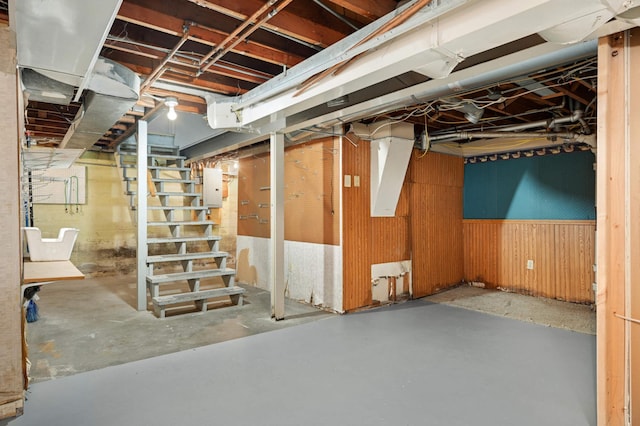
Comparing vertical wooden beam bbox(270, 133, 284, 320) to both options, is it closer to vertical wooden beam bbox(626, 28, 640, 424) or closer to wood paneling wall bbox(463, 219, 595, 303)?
vertical wooden beam bbox(626, 28, 640, 424)

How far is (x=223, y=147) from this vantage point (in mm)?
5227

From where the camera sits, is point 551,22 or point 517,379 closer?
point 551,22

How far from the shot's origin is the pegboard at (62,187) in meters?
6.31

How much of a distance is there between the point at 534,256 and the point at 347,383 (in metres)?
3.98

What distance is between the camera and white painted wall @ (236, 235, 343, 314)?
4.55 m

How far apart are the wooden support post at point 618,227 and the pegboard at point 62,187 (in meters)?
7.39

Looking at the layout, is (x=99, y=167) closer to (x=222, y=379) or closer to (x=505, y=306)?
(x=222, y=379)

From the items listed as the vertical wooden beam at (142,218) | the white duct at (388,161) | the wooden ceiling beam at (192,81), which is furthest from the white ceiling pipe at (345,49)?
the vertical wooden beam at (142,218)

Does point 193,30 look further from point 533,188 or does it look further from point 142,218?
point 533,188

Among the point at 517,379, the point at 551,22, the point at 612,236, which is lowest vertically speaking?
the point at 517,379

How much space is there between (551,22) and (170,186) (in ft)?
24.0

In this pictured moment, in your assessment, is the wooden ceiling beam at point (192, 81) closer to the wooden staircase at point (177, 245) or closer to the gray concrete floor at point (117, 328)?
the wooden staircase at point (177, 245)

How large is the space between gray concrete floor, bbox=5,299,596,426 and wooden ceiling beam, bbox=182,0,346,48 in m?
2.45

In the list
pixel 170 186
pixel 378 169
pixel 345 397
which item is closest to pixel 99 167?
pixel 170 186
